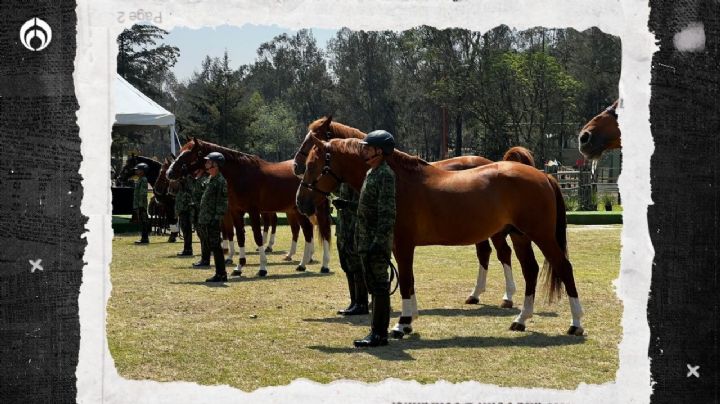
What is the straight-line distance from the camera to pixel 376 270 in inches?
296

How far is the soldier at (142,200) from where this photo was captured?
20.9 metres

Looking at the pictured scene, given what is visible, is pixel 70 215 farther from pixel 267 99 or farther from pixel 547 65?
pixel 267 99

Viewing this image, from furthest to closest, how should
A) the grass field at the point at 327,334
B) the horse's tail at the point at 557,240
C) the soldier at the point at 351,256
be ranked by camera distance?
the soldier at the point at 351,256 → the horse's tail at the point at 557,240 → the grass field at the point at 327,334

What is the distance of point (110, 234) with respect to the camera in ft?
17.1

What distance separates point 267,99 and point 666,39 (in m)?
51.5

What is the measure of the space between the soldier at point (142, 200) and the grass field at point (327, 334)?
6738 mm

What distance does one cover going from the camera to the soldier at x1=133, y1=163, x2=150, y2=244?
2086 cm

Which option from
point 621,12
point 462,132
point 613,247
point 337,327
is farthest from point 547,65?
point 621,12

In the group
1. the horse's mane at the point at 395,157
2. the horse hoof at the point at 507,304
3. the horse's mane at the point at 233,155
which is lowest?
the horse hoof at the point at 507,304

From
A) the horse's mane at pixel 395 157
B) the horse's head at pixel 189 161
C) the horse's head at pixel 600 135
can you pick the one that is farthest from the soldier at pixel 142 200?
the horse's head at pixel 600 135

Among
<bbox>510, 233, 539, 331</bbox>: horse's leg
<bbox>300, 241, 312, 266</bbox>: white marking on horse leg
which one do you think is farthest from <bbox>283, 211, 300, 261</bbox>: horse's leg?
<bbox>510, 233, 539, 331</bbox>: horse's leg

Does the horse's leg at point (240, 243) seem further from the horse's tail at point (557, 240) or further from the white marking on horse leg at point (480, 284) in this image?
the horse's tail at point (557, 240)

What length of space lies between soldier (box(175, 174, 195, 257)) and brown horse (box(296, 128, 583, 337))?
8.51m

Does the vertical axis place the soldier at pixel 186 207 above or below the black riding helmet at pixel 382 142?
below
